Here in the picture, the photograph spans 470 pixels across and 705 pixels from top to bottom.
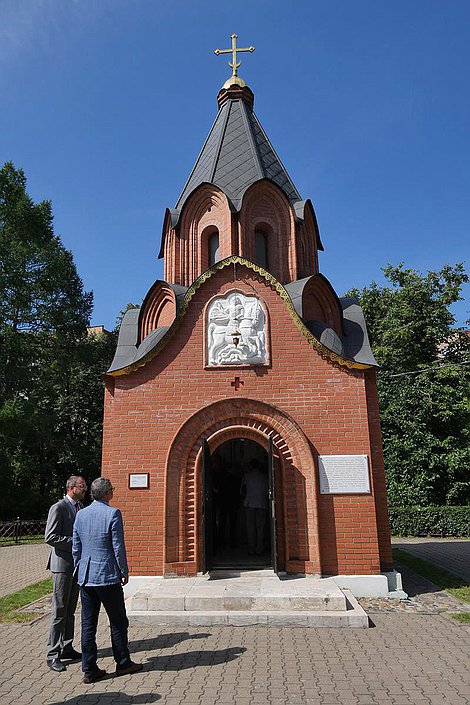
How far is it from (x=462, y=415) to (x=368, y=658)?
596 inches

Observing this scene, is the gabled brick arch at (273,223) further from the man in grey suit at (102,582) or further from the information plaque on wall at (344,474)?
the man in grey suit at (102,582)

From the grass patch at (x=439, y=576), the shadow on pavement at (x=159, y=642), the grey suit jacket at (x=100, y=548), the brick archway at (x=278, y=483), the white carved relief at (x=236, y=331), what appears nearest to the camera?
the grey suit jacket at (x=100, y=548)

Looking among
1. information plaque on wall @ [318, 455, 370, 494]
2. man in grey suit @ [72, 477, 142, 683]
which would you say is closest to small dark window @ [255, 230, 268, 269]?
information plaque on wall @ [318, 455, 370, 494]

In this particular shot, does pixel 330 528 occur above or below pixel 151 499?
below

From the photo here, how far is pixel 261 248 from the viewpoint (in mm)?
11352

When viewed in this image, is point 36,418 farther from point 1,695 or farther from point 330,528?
point 1,695

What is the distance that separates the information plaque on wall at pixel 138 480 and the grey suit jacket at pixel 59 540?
286 centimetres

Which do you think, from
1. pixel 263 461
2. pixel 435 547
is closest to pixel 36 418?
pixel 263 461

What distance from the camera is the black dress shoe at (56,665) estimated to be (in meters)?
4.72

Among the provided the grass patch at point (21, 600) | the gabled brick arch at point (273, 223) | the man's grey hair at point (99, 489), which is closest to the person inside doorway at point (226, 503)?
the grass patch at point (21, 600)

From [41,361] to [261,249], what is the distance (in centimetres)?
1396

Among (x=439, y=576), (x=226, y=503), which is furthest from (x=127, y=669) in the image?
(x=439, y=576)

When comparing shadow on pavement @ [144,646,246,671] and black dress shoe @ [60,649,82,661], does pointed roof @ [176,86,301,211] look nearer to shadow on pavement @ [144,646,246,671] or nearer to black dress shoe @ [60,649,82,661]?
shadow on pavement @ [144,646,246,671]

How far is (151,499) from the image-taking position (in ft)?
26.3
